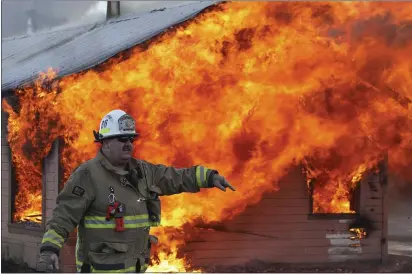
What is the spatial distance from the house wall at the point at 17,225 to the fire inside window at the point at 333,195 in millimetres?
4154

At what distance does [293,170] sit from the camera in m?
10.9

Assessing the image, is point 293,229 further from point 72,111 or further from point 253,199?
point 72,111

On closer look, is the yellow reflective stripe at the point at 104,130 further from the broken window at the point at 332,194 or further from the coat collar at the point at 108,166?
the broken window at the point at 332,194

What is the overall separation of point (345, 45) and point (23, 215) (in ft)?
19.2

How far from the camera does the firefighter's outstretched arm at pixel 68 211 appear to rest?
5207mm

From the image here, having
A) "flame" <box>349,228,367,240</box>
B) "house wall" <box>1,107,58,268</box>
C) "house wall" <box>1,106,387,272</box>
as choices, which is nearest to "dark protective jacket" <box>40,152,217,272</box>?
"house wall" <box>1,107,58,268</box>

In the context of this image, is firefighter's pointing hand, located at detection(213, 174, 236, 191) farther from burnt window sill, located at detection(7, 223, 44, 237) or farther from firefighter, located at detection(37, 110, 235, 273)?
burnt window sill, located at detection(7, 223, 44, 237)

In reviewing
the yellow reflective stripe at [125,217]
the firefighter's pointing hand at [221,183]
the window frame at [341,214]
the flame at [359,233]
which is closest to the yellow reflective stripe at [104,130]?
the yellow reflective stripe at [125,217]

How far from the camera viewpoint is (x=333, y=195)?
11.3 meters

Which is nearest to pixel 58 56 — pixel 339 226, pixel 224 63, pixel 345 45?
pixel 224 63

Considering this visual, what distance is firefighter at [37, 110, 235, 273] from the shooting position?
212 inches

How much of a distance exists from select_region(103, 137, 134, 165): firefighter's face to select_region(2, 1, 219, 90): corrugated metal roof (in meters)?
3.96

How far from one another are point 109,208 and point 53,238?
0.53m

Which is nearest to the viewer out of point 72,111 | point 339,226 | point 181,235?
point 72,111
